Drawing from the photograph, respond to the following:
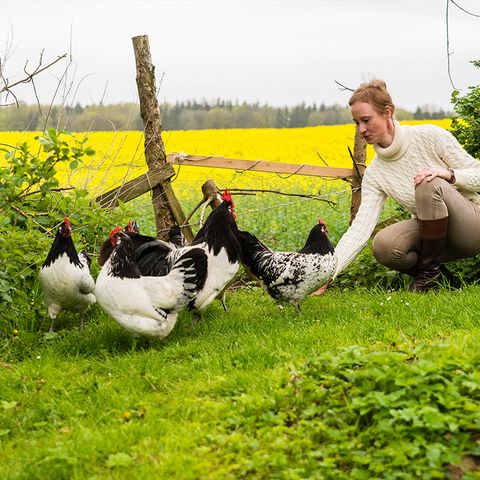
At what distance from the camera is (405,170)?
6.77m

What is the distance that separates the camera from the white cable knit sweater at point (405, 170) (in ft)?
21.5

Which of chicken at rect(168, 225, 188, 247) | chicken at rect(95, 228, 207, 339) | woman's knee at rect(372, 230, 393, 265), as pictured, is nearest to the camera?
chicken at rect(95, 228, 207, 339)

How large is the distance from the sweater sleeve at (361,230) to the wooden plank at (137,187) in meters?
2.19

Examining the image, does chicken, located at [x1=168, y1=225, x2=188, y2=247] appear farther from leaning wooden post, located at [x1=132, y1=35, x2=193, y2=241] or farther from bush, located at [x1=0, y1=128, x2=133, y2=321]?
bush, located at [x1=0, y1=128, x2=133, y2=321]

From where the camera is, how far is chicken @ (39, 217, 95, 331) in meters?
6.38

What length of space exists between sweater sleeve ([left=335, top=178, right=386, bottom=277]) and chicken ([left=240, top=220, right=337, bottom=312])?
0.65 ft

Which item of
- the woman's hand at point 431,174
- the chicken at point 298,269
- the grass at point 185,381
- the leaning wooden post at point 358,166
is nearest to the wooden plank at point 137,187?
the grass at point 185,381

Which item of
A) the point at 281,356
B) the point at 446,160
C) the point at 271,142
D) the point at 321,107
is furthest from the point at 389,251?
the point at 321,107

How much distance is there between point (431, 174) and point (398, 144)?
1.52ft

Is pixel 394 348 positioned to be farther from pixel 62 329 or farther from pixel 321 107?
pixel 321 107

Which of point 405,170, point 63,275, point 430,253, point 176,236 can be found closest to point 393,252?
point 430,253

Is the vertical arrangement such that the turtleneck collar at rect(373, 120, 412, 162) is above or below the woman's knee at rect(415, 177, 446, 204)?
above

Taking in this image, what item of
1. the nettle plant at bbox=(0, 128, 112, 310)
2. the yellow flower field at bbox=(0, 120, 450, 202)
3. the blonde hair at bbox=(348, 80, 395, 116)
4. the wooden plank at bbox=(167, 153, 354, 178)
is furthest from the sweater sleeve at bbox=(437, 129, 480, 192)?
the yellow flower field at bbox=(0, 120, 450, 202)

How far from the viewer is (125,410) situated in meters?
4.48
